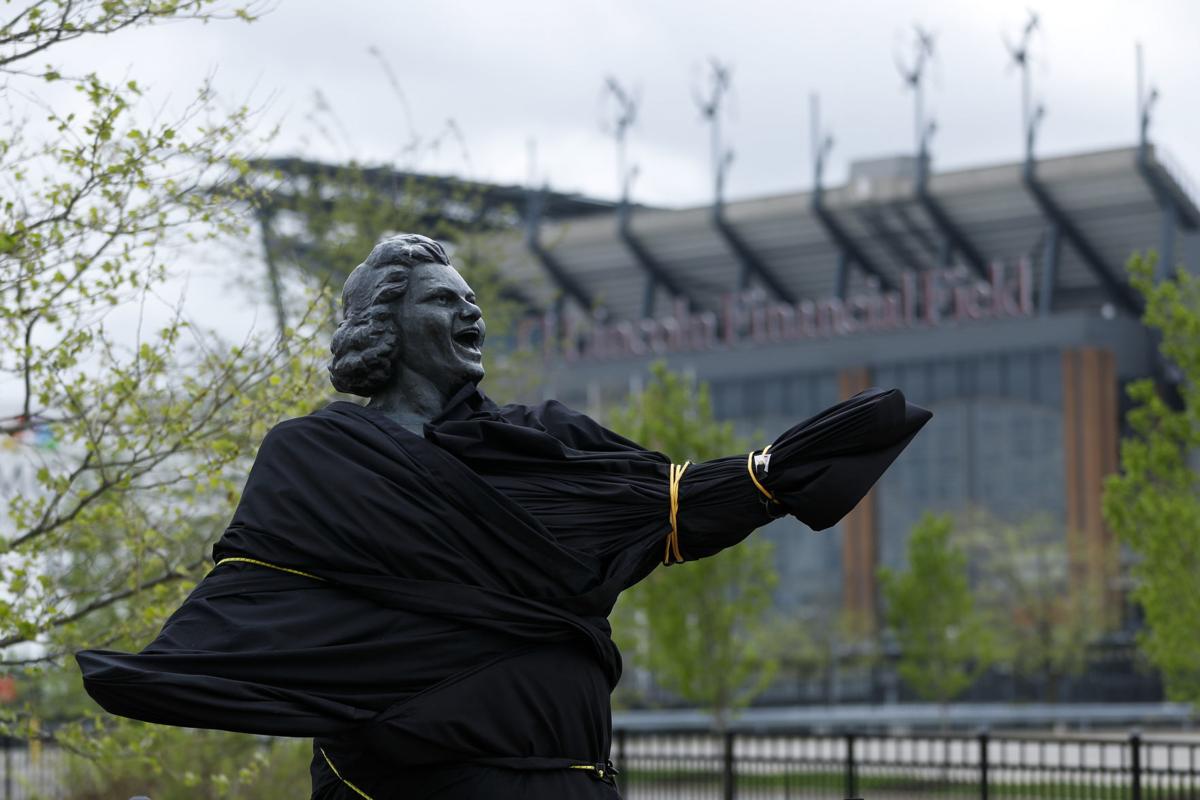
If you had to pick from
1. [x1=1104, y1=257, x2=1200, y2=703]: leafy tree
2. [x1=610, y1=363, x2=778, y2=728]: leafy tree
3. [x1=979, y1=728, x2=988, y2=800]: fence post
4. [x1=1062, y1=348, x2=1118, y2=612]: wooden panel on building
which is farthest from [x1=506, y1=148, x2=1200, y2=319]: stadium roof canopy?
[x1=979, y1=728, x2=988, y2=800]: fence post

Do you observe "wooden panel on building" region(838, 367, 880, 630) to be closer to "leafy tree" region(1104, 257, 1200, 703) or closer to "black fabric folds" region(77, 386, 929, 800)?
"leafy tree" region(1104, 257, 1200, 703)

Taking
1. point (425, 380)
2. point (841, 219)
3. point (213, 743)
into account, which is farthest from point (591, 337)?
point (425, 380)

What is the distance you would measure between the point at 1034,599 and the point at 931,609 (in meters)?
16.4

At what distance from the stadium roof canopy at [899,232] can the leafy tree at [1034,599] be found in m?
12.9

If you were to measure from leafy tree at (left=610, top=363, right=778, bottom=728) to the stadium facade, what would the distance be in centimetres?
3250

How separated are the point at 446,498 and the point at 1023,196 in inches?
2447

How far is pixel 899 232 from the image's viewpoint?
69562mm

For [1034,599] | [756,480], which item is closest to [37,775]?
[756,480]

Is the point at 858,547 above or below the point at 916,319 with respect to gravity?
below

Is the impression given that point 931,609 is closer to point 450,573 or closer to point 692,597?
point 692,597

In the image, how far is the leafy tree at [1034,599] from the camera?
49.7 meters

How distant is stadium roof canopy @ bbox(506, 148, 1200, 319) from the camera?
206 ft

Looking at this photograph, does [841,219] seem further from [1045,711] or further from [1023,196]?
[1045,711]

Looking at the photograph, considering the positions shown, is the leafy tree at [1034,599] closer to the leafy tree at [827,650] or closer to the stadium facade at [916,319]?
the stadium facade at [916,319]
